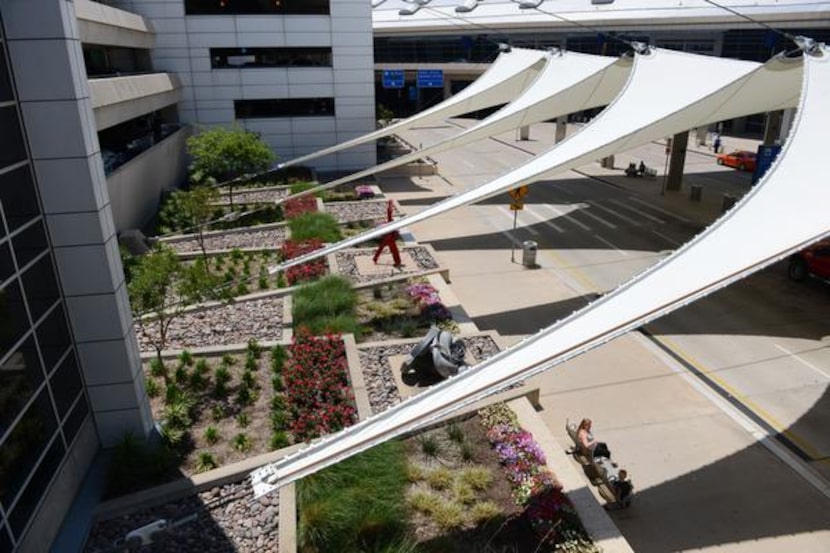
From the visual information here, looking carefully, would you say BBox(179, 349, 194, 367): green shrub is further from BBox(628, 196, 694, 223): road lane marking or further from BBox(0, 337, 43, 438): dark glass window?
BBox(628, 196, 694, 223): road lane marking

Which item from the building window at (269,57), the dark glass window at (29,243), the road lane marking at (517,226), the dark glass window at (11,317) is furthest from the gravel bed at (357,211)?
the dark glass window at (11,317)

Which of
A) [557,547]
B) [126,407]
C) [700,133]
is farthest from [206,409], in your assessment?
[700,133]

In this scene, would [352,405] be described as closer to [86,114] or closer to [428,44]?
[86,114]

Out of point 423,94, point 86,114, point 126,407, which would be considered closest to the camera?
point 86,114

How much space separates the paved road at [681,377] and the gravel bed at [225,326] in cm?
508

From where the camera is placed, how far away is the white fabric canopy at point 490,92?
2478 cm

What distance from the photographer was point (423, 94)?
66062 millimetres

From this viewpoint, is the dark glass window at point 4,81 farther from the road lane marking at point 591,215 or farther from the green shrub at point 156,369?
the road lane marking at point 591,215

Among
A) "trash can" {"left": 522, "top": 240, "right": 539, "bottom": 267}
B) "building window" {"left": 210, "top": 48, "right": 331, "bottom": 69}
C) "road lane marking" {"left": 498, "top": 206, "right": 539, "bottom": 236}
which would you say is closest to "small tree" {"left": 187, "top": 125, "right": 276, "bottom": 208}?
"building window" {"left": 210, "top": 48, "right": 331, "bottom": 69}

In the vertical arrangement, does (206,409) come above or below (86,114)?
below

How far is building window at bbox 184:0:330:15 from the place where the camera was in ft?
102

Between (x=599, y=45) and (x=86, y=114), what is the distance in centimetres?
5480

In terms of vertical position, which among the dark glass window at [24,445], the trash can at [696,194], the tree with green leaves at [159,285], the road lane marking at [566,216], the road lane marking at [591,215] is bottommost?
the road lane marking at [591,215]

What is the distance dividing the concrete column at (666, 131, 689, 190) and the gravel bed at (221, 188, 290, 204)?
18.1m
